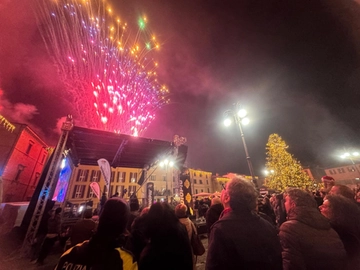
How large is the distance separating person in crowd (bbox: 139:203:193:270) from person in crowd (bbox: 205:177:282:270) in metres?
0.36

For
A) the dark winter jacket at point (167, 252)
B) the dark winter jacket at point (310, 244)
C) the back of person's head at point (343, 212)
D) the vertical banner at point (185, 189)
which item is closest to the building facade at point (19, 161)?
the vertical banner at point (185, 189)

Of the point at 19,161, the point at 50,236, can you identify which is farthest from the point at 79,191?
the point at 50,236

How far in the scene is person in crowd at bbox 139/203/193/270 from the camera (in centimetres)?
180

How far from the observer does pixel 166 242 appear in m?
1.93

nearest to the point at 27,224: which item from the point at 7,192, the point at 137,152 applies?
the point at 137,152

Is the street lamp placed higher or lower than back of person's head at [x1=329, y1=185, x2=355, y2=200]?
higher

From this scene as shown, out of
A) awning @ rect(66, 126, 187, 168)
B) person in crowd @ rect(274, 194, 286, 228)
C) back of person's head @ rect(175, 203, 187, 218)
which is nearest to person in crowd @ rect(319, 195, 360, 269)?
back of person's head @ rect(175, 203, 187, 218)

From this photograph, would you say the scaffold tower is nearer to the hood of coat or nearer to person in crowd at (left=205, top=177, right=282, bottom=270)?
person in crowd at (left=205, top=177, right=282, bottom=270)

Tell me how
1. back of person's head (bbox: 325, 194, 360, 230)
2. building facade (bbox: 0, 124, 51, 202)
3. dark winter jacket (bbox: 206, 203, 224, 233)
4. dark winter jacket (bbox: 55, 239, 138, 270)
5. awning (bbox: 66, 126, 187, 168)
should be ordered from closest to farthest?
dark winter jacket (bbox: 55, 239, 138, 270)
back of person's head (bbox: 325, 194, 360, 230)
dark winter jacket (bbox: 206, 203, 224, 233)
awning (bbox: 66, 126, 187, 168)
building facade (bbox: 0, 124, 51, 202)

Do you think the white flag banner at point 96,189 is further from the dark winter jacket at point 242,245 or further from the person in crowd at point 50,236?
the dark winter jacket at point 242,245

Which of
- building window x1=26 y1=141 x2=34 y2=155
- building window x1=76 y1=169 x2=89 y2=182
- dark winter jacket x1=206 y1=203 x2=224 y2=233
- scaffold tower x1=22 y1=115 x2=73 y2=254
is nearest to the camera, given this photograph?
dark winter jacket x1=206 y1=203 x2=224 y2=233

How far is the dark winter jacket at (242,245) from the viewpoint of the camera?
5.27 feet

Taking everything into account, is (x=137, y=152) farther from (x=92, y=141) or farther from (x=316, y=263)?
(x=316, y=263)

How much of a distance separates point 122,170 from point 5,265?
116 ft
